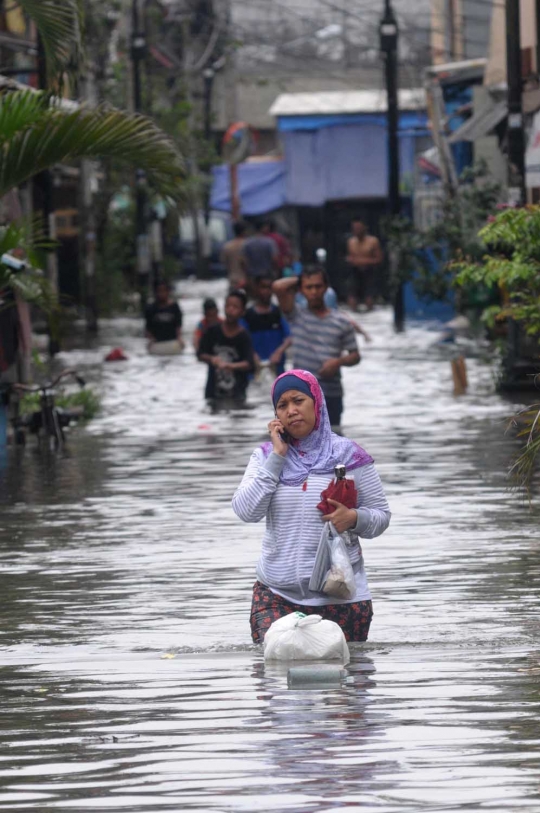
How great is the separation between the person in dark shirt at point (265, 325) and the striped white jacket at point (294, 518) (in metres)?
14.4

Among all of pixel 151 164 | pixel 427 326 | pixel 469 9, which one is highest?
pixel 469 9

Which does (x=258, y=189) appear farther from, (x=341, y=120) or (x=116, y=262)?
(x=116, y=262)

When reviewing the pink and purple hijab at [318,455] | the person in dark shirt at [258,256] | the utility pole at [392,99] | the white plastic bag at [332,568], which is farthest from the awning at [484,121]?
the white plastic bag at [332,568]

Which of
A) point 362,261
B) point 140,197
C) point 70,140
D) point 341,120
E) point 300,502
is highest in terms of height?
point 341,120

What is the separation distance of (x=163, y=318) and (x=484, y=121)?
553 centimetres

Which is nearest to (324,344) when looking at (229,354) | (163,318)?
(229,354)

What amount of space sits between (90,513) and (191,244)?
189ft

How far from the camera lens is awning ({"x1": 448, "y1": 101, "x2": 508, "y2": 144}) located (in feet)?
102

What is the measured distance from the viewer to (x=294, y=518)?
8.52 m

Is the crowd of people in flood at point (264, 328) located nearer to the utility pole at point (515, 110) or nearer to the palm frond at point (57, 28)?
the utility pole at point (515, 110)

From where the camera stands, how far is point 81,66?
17234 mm

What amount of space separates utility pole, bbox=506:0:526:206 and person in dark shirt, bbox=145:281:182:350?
338 inches

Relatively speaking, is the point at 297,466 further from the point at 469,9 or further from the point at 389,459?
the point at 469,9

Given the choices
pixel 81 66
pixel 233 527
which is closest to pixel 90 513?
pixel 233 527
